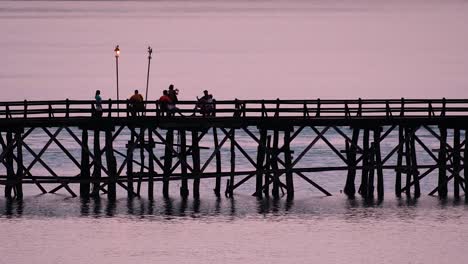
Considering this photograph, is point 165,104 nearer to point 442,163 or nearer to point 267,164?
point 267,164

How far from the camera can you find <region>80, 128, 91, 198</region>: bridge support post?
5159 cm

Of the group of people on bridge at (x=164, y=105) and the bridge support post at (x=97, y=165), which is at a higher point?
the group of people on bridge at (x=164, y=105)

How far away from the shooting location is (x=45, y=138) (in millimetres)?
145625

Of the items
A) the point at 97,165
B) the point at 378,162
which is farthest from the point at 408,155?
the point at 97,165

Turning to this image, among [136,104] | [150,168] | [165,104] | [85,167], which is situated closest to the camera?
[136,104]

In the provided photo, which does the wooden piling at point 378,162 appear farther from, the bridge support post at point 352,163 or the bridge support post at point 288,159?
the bridge support post at point 288,159

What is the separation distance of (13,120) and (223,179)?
70.6 feet

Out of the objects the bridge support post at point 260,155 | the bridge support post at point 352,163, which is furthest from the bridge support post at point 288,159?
the bridge support post at point 352,163

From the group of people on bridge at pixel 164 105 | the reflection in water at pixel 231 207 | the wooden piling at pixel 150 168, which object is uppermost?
the group of people on bridge at pixel 164 105

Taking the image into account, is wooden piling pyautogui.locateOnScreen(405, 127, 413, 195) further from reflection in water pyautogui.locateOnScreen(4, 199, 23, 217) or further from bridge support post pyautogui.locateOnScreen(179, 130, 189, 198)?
reflection in water pyautogui.locateOnScreen(4, 199, 23, 217)

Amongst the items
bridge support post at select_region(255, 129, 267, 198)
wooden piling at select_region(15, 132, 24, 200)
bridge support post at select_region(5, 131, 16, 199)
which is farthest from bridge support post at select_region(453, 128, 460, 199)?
bridge support post at select_region(5, 131, 16, 199)

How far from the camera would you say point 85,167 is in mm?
52562

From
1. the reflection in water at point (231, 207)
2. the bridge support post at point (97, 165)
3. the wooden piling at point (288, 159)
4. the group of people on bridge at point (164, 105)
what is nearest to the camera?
the reflection in water at point (231, 207)

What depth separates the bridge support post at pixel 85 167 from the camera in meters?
51.6
